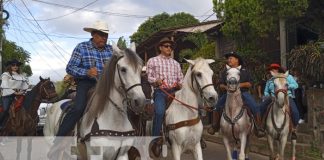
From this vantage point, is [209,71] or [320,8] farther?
[320,8]

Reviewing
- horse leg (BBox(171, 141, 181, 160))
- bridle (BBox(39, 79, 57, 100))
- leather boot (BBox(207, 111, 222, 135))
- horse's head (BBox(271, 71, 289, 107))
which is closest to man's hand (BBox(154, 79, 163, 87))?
horse leg (BBox(171, 141, 181, 160))

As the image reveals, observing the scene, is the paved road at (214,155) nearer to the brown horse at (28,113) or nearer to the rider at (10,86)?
the brown horse at (28,113)

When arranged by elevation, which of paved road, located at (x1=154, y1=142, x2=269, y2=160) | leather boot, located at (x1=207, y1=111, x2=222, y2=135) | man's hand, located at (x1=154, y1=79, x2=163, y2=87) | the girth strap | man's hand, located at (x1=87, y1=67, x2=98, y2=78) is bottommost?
paved road, located at (x1=154, y1=142, x2=269, y2=160)

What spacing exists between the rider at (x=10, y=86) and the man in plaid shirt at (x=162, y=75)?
468cm

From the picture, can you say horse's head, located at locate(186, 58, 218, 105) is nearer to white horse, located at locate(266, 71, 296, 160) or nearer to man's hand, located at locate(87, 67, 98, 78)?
Result: man's hand, located at locate(87, 67, 98, 78)

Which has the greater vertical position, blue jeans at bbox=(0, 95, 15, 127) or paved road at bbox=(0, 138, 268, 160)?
blue jeans at bbox=(0, 95, 15, 127)

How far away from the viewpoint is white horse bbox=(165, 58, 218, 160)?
808 centimetres

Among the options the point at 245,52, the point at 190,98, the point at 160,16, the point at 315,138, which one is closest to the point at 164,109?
the point at 190,98

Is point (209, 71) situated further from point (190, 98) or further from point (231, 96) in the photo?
point (231, 96)

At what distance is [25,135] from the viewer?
12.1 m

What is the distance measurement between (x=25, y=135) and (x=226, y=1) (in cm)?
763

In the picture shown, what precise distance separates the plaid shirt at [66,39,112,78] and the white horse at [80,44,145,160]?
591 mm

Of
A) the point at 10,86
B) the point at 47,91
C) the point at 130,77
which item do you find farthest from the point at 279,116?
the point at 10,86

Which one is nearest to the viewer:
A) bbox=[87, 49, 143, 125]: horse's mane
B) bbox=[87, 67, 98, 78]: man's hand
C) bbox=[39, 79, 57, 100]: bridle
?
bbox=[87, 49, 143, 125]: horse's mane
